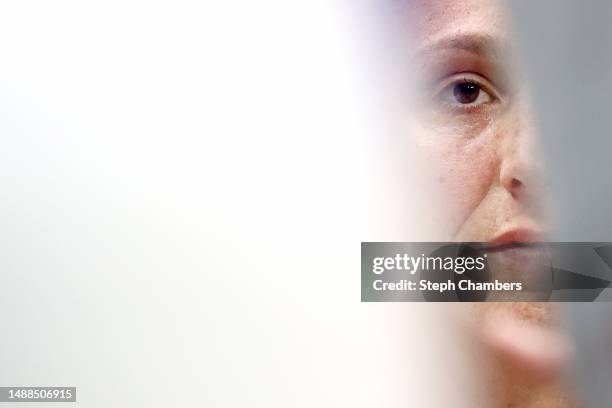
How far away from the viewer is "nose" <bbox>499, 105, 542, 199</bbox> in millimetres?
1564

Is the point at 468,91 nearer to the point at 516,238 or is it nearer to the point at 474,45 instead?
the point at 474,45

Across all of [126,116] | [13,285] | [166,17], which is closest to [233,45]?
[166,17]

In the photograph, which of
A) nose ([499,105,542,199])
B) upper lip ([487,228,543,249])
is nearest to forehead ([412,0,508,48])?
nose ([499,105,542,199])

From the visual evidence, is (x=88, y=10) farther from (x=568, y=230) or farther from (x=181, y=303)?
(x=568, y=230)

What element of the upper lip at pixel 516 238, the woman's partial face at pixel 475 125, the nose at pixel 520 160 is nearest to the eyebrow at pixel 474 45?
the woman's partial face at pixel 475 125

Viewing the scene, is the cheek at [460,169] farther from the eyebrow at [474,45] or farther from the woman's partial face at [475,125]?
the eyebrow at [474,45]

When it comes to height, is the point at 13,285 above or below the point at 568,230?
below

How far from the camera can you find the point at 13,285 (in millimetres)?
1700

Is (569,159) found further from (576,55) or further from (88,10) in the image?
(88,10)

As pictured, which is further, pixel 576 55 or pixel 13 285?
pixel 13 285

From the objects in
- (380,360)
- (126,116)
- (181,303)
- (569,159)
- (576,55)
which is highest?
(576,55)

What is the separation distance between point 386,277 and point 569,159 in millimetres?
518

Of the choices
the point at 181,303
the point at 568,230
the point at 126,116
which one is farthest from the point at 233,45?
the point at 568,230

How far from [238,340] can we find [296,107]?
1.96 feet
